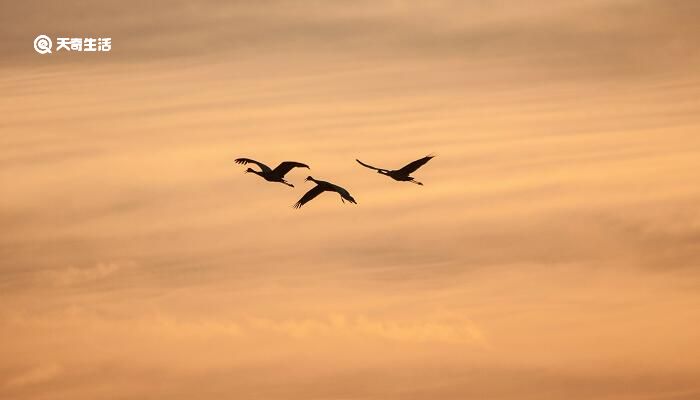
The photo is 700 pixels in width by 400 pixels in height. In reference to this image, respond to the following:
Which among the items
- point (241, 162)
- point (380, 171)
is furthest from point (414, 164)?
point (241, 162)

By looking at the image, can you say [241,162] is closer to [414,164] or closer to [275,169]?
[275,169]

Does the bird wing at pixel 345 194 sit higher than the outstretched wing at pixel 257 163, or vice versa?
the outstretched wing at pixel 257 163

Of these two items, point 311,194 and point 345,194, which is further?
point 311,194

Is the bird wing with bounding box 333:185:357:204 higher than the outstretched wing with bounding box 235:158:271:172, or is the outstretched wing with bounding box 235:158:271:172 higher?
the outstretched wing with bounding box 235:158:271:172

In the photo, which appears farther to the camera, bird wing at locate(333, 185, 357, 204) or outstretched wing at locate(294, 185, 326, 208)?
outstretched wing at locate(294, 185, 326, 208)

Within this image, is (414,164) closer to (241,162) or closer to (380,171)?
(380,171)

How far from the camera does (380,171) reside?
138875 mm

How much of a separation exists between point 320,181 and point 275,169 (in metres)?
3.46

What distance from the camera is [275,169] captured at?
140125 mm

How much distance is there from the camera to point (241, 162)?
141 m

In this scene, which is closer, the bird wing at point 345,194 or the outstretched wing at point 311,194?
the bird wing at point 345,194

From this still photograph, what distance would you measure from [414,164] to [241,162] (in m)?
12.9

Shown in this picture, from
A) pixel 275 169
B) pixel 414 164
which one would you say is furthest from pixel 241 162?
pixel 414 164

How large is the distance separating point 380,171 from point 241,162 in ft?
33.0
